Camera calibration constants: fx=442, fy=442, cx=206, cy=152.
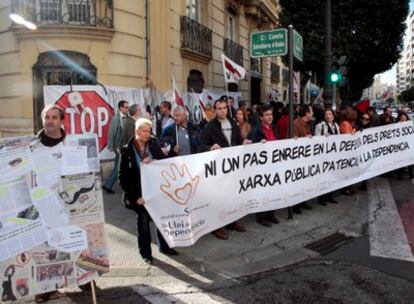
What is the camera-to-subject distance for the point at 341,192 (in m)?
8.39

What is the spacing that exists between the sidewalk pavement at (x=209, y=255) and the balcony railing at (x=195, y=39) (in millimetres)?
6853

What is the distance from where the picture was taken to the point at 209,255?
5207 mm

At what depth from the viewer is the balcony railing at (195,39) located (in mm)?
12578

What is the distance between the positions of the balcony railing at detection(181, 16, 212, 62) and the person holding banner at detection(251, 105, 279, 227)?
6380mm

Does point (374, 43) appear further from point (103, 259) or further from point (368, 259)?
point (103, 259)

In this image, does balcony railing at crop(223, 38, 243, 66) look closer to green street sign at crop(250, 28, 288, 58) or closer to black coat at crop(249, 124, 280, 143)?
green street sign at crop(250, 28, 288, 58)

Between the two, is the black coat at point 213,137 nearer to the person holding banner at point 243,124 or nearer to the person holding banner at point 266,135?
the person holding banner at point 266,135

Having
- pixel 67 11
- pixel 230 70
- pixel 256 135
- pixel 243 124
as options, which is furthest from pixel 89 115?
pixel 256 135

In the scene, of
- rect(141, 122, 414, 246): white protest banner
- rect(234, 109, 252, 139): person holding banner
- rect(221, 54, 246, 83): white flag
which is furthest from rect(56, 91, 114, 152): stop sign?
rect(141, 122, 414, 246): white protest banner

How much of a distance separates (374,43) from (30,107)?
12.2 m

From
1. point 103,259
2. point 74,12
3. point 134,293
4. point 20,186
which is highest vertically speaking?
point 74,12

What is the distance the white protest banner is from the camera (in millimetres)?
4828

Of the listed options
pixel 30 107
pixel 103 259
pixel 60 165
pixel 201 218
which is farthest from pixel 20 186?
pixel 30 107

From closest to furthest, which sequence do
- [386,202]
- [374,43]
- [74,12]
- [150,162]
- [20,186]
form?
[20,186] → [150,162] → [386,202] → [74,12] → [374,43]
